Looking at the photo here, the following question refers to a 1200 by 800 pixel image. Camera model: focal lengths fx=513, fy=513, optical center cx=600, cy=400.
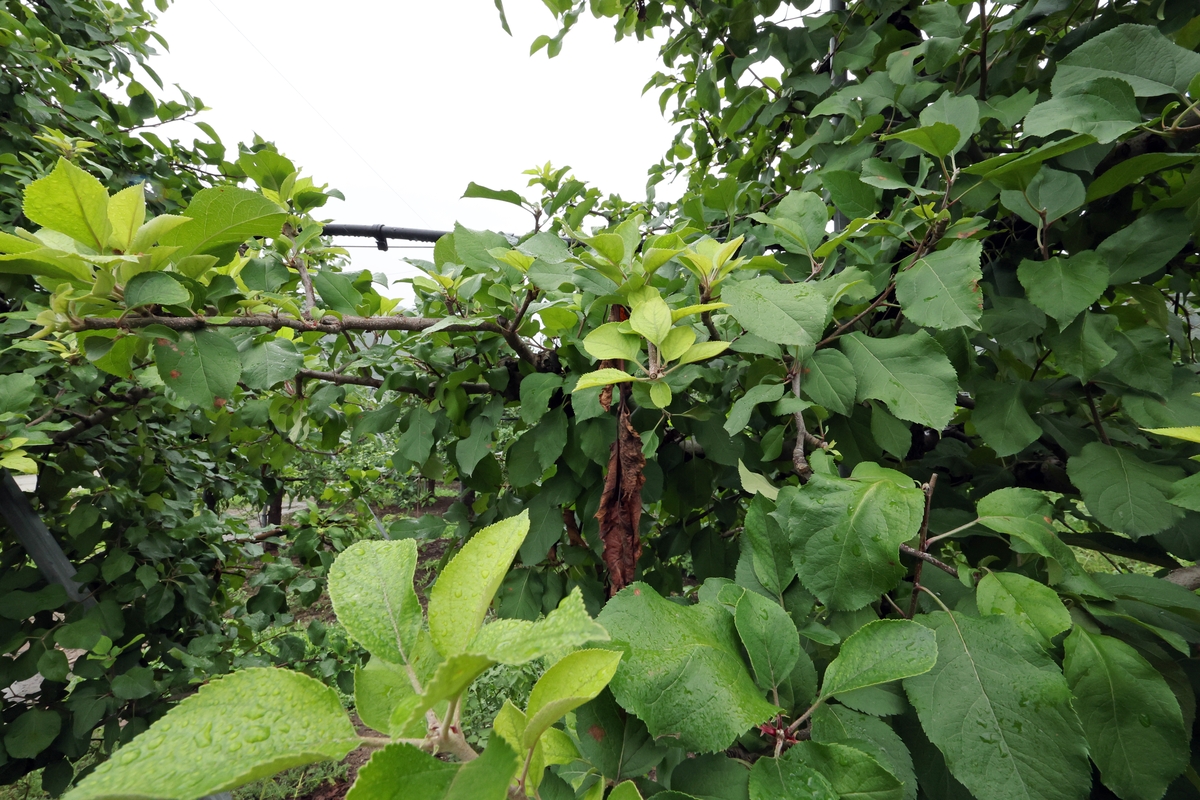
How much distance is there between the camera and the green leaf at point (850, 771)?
0.35 metres

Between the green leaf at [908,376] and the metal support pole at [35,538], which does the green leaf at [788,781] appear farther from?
the metal support pole at [35,538]

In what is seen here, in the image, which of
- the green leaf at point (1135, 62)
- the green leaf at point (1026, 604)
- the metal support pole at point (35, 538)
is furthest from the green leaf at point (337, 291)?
the metal support pole at point (35, 538)

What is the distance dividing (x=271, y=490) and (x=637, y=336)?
224 cm

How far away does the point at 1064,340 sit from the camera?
28.0 inches

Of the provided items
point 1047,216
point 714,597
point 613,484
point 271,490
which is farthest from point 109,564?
point 1047,216

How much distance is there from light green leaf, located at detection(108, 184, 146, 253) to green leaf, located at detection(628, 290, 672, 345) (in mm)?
561

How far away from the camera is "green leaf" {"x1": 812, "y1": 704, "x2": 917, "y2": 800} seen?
0.42 meters

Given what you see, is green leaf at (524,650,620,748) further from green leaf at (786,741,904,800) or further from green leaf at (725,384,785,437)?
green leaf at (725,384,785,437)

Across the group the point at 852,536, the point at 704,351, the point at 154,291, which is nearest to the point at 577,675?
the point at 852,536

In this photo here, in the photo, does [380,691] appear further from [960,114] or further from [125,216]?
[960,114]

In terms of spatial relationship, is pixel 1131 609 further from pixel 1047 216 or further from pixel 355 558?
pixel 355 558

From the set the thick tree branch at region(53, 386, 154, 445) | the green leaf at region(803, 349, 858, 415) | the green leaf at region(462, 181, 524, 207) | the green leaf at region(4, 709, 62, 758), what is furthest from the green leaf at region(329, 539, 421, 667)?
the green leaf at region(4, 709, 62, 758)

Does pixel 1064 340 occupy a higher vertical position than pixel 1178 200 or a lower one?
lower

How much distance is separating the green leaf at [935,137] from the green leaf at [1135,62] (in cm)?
15
